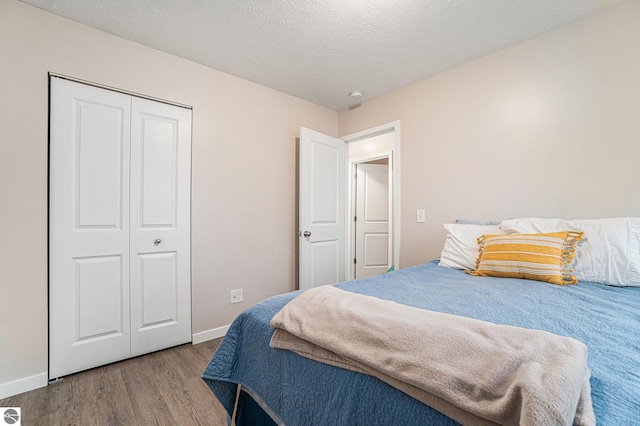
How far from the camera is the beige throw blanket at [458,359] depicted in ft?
1.55

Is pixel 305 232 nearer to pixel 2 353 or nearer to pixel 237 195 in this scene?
pixel 237 195

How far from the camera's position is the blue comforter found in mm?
601

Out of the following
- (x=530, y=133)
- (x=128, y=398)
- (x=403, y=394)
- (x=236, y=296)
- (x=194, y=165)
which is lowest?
(x=128, y=398)

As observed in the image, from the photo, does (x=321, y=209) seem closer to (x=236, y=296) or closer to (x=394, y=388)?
(x=236, y=296)

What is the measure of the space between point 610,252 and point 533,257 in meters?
0.36

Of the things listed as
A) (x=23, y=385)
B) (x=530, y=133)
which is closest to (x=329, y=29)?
(x=530, y=133)

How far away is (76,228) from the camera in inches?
75.6

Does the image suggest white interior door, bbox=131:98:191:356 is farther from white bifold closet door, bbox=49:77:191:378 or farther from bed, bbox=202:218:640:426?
bed, bbox=202:218:640:426

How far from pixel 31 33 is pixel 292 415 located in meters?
2.63

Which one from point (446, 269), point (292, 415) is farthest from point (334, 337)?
point (446, 269)

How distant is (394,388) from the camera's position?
2.08ft

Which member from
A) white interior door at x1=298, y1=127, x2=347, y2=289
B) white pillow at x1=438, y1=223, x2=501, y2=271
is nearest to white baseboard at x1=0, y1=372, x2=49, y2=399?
white interior door at x1=298, y1=127, x2=347, y2=289

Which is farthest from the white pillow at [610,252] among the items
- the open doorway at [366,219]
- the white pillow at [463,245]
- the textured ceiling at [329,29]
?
the open doorway at [366,219]

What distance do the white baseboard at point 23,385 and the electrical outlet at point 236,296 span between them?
50.0 inches
